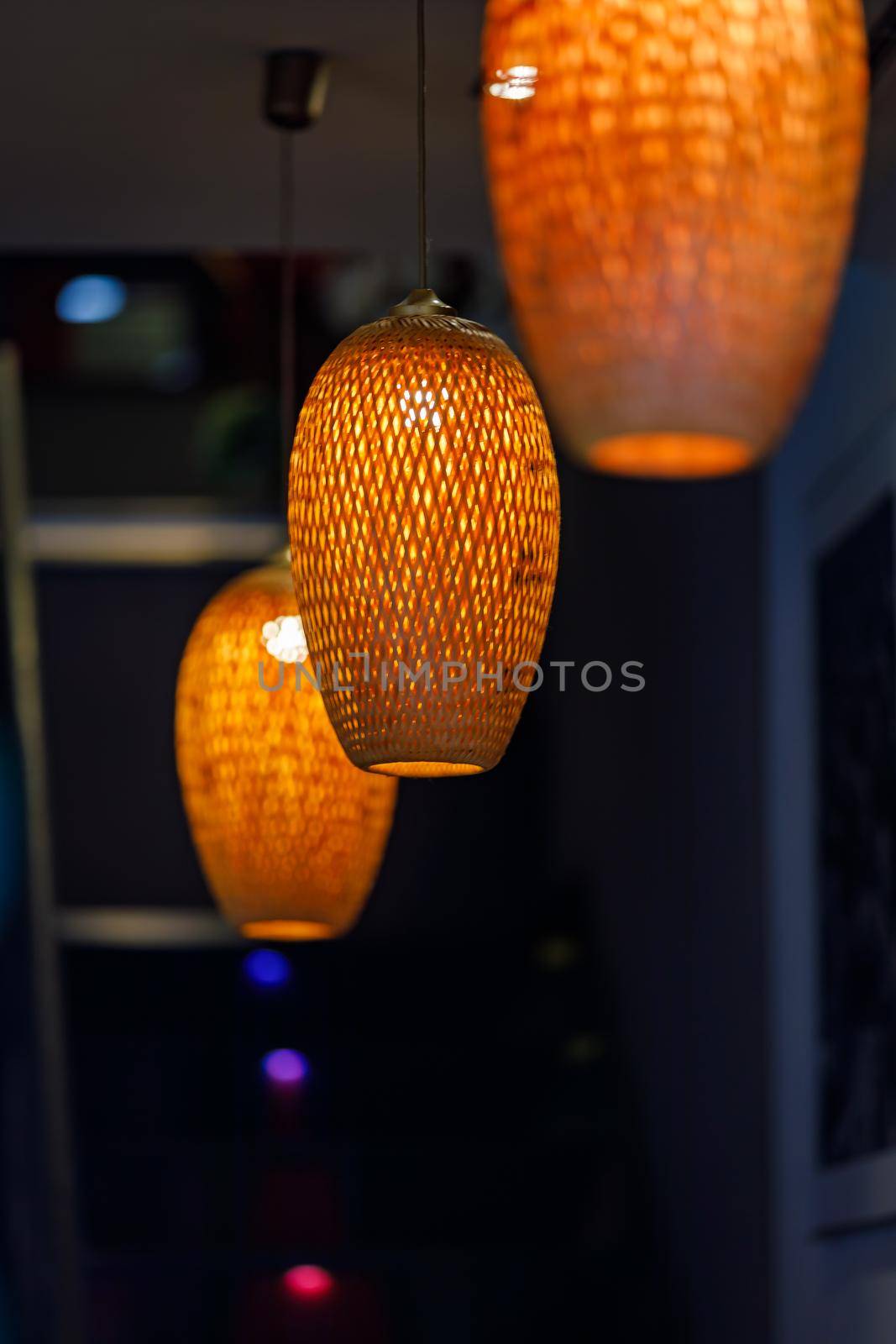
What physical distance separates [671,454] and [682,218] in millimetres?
152

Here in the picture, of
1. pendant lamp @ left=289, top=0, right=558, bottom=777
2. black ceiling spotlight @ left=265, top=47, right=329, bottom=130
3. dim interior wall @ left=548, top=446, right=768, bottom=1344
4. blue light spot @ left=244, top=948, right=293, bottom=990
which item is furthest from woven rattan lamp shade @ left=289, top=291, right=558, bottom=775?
blue light spot @ left=244, top=948, right=293, bottom=990

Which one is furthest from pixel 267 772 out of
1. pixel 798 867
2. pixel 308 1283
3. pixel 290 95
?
pixel 308 1283

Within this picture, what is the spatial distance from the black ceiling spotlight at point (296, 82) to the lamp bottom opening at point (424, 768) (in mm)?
997

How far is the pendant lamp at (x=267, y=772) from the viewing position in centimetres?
189

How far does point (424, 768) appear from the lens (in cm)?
145

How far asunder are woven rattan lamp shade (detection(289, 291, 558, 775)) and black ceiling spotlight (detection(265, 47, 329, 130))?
0.85m

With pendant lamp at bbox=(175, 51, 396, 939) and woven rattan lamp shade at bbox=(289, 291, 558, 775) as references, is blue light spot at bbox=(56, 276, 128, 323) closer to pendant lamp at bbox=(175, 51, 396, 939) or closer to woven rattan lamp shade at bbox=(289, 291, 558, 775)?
pendant lamp at bbox=(175, 51, 396, 939)

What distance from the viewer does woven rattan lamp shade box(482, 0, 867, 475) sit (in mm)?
1071

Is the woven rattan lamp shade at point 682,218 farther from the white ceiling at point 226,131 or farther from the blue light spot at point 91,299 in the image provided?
the blue light spot at point 91,299

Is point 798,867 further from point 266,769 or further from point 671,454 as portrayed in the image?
point 671,454

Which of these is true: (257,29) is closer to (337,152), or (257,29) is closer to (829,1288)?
(337,152)

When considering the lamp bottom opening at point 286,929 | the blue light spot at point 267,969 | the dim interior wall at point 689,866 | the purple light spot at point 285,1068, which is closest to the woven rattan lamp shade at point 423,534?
the lamp bottom opening at point 286,929

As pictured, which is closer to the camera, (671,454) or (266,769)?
(671,454)

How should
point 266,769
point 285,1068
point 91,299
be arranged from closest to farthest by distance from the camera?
point 266,769
point 285,1068
point 91,299
